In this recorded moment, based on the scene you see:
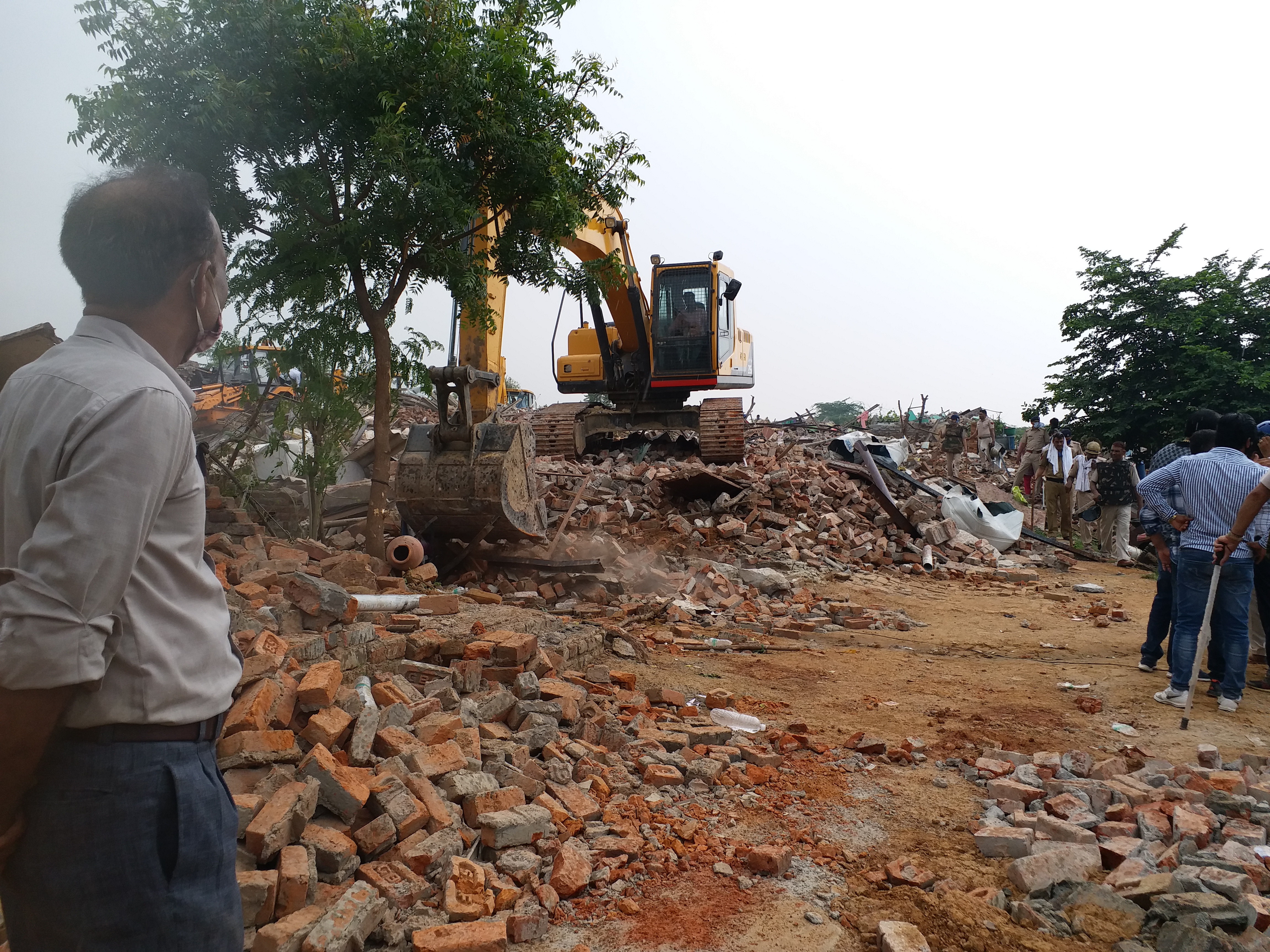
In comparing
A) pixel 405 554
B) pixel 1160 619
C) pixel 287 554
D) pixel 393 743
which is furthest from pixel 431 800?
pixel 1160 619

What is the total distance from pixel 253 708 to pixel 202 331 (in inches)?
85.8

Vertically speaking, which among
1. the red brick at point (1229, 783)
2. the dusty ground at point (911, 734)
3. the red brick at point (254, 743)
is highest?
the red brick at point (254, 743)

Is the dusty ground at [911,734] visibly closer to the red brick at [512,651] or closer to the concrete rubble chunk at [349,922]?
the concrete rubble chunk at [349,922]

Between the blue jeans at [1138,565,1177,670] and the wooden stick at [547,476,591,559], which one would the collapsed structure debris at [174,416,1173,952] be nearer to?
the wooden stick at [547,476,591,559]

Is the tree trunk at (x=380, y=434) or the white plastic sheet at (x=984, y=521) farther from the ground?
the tree trunk at (x=380, y=434)

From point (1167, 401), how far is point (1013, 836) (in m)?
16.5

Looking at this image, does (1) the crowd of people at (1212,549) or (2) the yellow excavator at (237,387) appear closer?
(1) the crowd of people at (1212,549)

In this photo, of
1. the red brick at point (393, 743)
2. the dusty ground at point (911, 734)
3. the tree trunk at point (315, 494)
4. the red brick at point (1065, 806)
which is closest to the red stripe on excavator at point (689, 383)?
the dusty ground at point (911, 734)

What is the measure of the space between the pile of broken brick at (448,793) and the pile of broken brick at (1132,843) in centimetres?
99

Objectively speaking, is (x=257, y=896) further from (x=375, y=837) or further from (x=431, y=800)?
(x=431, y=800)

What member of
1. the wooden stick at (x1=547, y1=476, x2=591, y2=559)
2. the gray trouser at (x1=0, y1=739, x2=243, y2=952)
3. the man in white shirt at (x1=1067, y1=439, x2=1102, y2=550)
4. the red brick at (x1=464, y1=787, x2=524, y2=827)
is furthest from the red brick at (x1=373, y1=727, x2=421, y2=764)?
the man in white shirt at (x1=1067, y1=439, x2=1102, y2=550)

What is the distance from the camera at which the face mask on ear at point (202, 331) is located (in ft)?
5.21

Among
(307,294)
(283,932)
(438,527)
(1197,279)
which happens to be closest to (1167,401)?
(1197,279)

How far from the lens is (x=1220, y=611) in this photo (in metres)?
5.73
